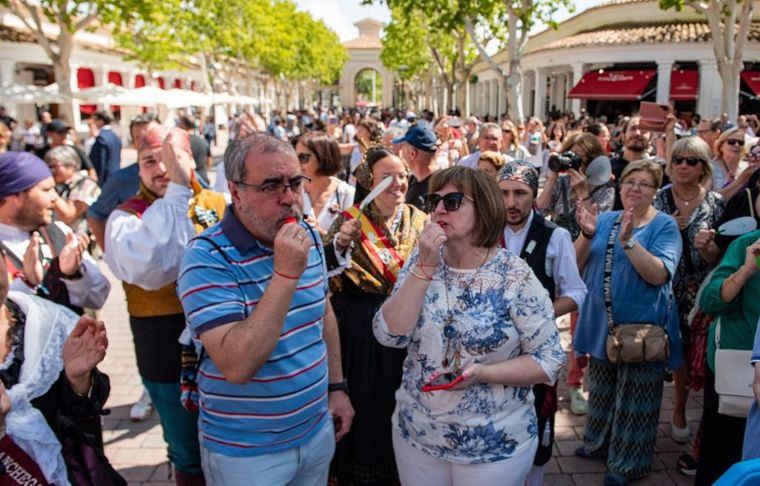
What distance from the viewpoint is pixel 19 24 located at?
26.6 m

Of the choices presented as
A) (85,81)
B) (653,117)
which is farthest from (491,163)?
(85,81)

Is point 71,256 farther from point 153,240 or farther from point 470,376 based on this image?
point 470,376

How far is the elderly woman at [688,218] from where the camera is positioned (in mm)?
4055

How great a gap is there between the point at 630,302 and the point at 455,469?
1.73 meters

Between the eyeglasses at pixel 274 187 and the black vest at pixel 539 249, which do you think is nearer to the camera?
the eyeglasses at pixel 274 187

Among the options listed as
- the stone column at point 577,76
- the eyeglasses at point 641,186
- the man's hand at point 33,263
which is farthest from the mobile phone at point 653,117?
the stone column at point 577,76

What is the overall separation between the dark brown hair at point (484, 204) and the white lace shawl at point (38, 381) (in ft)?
5.04

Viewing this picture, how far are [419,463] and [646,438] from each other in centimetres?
189

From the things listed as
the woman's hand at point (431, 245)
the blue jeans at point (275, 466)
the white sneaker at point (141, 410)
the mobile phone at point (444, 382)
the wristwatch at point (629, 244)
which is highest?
the woman's hand at point (431, 245)

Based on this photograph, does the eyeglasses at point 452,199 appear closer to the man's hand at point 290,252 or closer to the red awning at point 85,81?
the man's hand at point 290,252

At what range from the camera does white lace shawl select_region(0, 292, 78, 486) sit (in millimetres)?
1759

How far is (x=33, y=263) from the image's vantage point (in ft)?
8.27

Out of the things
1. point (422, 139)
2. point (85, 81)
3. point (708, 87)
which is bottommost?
point (422, 139)

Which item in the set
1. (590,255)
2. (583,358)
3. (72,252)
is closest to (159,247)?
(72,252)
